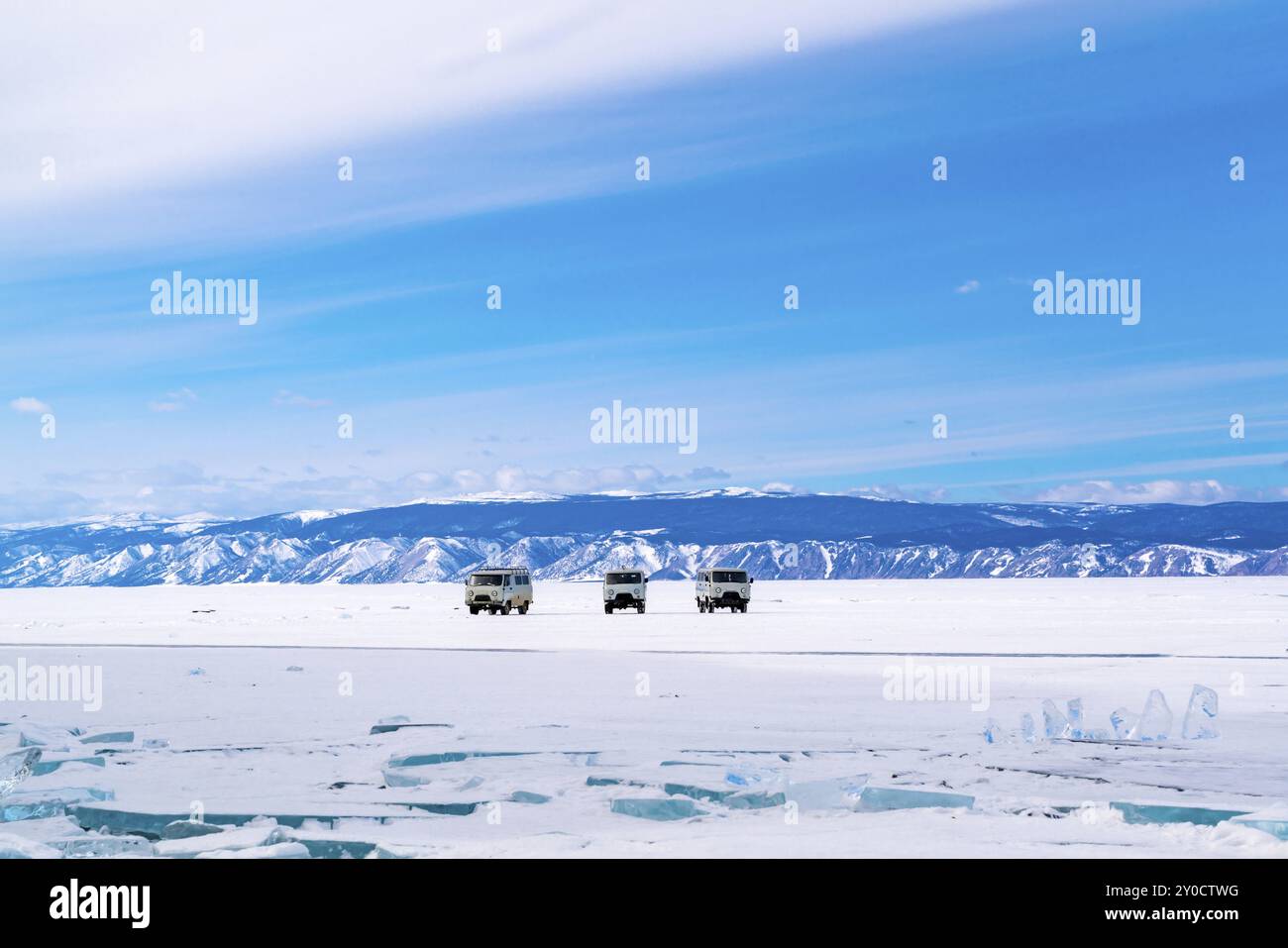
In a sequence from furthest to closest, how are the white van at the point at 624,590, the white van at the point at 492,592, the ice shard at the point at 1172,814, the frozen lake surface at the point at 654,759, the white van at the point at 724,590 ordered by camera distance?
the white van at the point at 624,590, the white van at the point at 724,590, the white van at the point at 492,592, the ice shard at the point at 1172,814, the frozen lake surface at the point at 654,759

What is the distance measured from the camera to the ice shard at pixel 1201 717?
16.5 metres

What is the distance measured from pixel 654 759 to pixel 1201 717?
8.65 m

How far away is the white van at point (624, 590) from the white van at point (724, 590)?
3291 mm

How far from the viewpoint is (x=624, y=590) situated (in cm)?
6556

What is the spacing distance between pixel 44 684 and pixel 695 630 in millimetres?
26066

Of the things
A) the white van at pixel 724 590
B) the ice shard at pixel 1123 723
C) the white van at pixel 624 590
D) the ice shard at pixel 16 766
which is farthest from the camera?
the white van at pixel 624 590

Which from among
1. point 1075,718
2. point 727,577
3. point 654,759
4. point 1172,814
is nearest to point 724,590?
point 727,577

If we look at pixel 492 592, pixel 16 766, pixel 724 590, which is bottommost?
pixel 724 590

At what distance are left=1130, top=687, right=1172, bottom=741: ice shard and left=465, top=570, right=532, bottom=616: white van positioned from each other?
47.9m

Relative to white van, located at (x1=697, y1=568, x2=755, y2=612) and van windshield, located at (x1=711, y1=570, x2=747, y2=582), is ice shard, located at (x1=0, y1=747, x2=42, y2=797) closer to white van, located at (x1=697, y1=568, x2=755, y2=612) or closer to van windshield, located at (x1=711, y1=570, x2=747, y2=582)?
white van, located at (x1=697, y1=568, x2=755, y2=612)

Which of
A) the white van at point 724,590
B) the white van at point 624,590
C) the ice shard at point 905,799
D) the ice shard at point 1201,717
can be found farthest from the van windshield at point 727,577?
the ice shard at point 905,799

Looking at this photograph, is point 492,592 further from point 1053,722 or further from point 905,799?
point 905,799

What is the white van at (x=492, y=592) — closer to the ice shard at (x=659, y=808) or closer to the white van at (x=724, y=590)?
the white van at (x=724, y=590)

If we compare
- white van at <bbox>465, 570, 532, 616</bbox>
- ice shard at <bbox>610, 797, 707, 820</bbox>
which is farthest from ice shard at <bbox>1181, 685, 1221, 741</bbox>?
white van at <bbox>465, 570, 532, 616</bbox>
